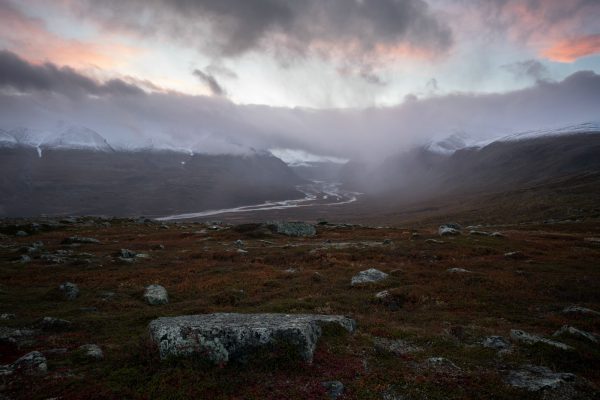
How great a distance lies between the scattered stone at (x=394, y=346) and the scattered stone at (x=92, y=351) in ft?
39.0

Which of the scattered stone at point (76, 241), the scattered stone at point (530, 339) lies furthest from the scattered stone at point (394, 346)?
the scattered stone at point (76, 241)

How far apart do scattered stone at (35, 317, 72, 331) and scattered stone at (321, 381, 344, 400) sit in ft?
47.7

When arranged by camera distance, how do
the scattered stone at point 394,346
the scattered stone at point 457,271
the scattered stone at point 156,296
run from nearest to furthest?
the scattered stone at point 394,346, the scattered stone at point 156,296, the scattered stone at point 457,271

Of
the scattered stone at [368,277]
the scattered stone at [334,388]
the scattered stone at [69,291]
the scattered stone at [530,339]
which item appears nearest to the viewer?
the scattered stone at [334,388]

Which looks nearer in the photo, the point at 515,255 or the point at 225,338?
the point at 225,338

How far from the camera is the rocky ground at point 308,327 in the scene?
1138 cm

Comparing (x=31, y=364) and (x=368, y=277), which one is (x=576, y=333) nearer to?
(x=368, y=277)

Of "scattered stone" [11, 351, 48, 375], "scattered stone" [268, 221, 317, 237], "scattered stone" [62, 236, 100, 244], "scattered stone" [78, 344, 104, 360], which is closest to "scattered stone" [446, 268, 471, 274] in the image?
"scattered stone" [78, 344, 104, 360]

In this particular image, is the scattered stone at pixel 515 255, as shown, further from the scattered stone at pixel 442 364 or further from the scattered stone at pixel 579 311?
the scattered stone at pixel 442 364

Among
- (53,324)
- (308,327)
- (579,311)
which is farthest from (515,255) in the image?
(53,324)

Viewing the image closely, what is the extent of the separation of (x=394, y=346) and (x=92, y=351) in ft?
43.7

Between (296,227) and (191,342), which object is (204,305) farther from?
(296,227)

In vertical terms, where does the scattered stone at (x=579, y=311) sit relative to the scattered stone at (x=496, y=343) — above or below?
below

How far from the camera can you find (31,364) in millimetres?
12406
